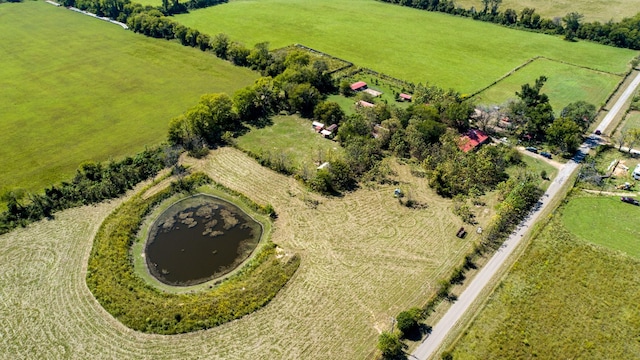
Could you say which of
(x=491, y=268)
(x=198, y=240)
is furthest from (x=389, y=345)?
(x=198, y=240)

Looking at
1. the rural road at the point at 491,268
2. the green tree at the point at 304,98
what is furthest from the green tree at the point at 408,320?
the green tree at the point at 304,98

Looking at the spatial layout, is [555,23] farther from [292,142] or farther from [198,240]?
[198,240]

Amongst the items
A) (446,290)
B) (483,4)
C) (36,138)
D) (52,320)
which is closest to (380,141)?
(446,290)

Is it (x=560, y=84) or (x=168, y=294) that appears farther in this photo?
(x=560, y=84)

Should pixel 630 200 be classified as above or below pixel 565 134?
below

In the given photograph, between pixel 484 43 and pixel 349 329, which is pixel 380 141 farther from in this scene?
pixel 484 43

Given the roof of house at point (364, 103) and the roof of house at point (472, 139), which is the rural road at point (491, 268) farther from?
the roof of house at point (364, 103)
